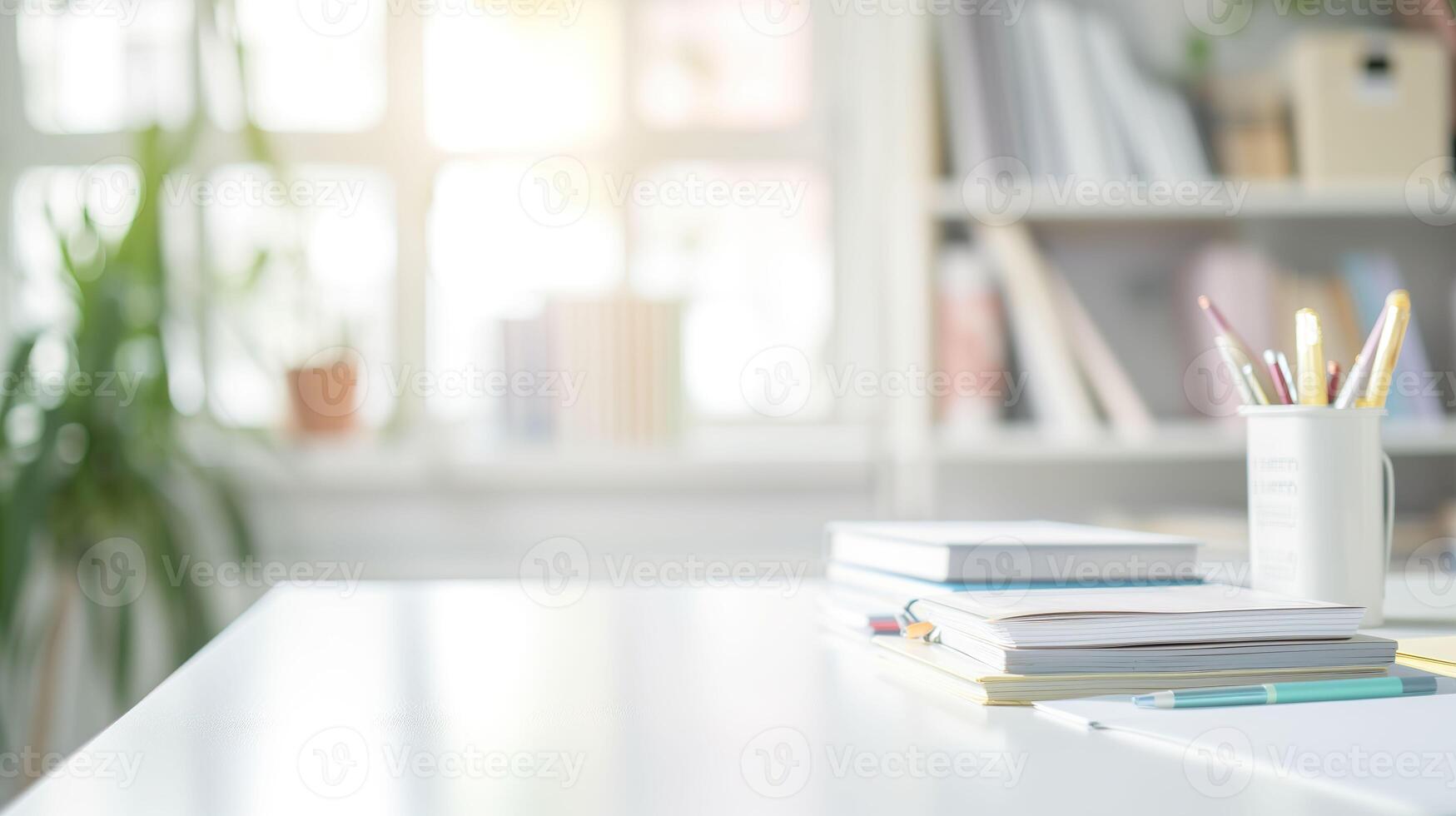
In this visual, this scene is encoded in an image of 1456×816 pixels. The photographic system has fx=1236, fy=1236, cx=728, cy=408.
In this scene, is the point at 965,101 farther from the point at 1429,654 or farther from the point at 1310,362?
the point at 1429,654

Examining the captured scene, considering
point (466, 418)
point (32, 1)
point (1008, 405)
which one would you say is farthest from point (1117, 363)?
point (32, 1)

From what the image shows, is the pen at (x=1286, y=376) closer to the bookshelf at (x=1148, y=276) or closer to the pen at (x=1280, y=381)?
the pen at (x=1280, y=381)

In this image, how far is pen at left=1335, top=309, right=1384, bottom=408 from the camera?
76 cm

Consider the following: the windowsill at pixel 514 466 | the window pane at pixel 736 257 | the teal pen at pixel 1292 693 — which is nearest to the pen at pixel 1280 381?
the teal pen at pixel 1292 693

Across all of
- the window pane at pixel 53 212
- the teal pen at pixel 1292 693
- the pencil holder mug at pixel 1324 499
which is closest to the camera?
the teal pen at pixel 1292 693

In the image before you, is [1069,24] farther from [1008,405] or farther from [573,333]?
[573,333]

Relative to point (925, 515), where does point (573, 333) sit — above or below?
above

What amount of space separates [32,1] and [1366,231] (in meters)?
2.39

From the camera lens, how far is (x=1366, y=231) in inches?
86.0

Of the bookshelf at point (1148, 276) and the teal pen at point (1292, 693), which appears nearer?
the teal pen at point (1292, 693)

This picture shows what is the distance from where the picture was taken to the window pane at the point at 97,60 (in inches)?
87.4

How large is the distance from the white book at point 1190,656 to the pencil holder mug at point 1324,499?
112 mm

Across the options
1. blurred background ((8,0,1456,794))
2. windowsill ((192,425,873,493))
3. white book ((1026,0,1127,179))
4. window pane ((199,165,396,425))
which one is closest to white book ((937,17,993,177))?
blurred background ((8,0,1456,794))

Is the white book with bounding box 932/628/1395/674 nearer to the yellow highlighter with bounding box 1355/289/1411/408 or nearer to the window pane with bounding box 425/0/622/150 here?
the yellow highlighter with bounding box 1355/289/1411/408
